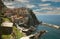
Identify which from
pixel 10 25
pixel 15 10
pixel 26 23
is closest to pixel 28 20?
pixel 26 23

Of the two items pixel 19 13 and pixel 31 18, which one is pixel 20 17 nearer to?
pixel 19 13

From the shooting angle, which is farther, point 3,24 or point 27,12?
point 27,12

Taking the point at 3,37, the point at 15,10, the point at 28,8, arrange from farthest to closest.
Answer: the point at 28,8 → the point at 15,10 → the point at 3,37

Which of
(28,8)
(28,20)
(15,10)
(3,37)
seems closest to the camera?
(3,37)

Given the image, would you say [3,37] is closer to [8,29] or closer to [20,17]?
[8,29]

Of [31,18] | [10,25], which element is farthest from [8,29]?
[31,18]

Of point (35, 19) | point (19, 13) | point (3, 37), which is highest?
point (3, 37)

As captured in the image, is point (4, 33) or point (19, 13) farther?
point (19, 13)

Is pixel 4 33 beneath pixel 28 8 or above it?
above

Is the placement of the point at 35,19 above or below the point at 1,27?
below
